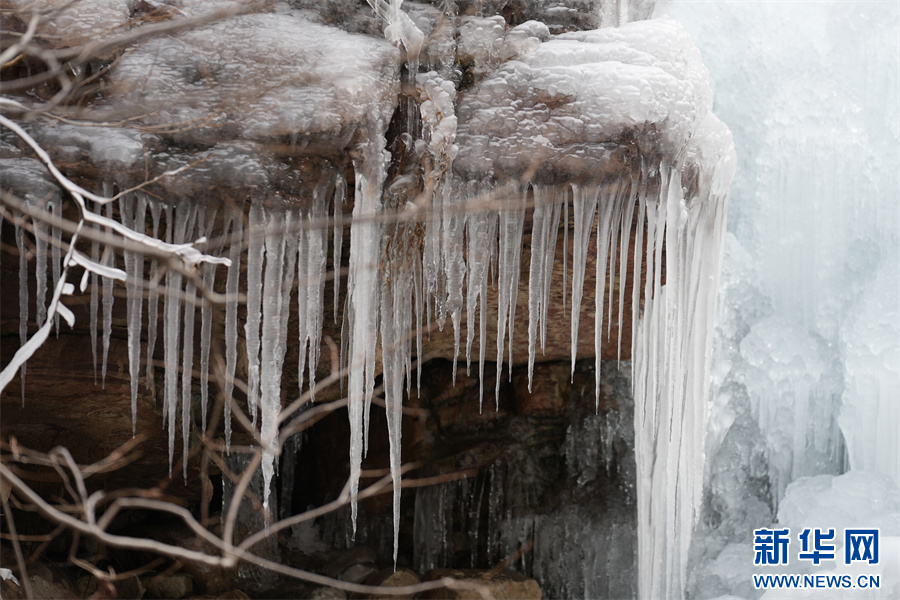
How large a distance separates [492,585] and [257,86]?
348cm

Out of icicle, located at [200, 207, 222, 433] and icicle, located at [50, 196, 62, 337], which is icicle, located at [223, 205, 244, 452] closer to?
icicle, located at [200, 207, 222, 433]

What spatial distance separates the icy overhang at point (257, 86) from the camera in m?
2.95

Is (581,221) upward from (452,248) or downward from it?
upward

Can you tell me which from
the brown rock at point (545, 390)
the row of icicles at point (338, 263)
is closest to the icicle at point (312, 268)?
the row of icicles at point (338, 263)

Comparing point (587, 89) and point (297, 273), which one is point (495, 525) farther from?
point (587, 89)

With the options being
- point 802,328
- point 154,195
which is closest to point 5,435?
point 154,195

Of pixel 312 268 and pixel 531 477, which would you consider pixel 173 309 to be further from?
pixel 531 477

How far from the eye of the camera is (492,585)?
500cm

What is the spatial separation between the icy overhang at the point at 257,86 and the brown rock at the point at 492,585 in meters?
3.06

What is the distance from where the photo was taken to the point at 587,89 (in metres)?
3.17

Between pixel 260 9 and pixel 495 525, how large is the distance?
418cm

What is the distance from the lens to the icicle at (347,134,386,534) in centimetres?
312

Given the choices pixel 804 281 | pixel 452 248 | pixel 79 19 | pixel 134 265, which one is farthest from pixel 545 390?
pixel 79 19

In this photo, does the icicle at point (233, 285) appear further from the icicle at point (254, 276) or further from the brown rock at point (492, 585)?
the brown rock at point (492, 585)
